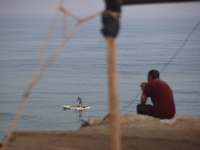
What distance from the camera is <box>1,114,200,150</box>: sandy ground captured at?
669 cm

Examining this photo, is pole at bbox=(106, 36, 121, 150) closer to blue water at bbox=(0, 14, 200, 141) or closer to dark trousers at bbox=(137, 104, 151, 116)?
dark trousers at bbox=(137, 104, 151, 116)

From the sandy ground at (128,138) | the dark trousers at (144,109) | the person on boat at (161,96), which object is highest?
the person on boat at (161,96)

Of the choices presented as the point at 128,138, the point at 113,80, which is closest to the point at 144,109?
the point at 128,138

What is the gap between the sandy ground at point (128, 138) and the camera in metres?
6.69

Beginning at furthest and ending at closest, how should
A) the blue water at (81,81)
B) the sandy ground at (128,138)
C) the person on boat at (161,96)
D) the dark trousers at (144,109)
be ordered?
the blue water at (81,81), the dark trousers at (144,109), the person on boat at (161,96), the sandy ground at (128,138)

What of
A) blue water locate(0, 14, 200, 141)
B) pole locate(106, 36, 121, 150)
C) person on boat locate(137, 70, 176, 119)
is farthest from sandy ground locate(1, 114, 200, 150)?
blue water locate(0, 14, 200, 141)

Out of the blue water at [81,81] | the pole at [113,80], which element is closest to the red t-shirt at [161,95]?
the pole at [113,80]

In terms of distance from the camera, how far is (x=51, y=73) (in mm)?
72062

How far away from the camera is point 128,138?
710 cm

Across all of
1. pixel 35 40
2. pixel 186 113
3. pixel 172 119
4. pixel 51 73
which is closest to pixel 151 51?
pixel 51 73

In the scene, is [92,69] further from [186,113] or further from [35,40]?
[35,40]

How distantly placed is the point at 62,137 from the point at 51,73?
65.3 m

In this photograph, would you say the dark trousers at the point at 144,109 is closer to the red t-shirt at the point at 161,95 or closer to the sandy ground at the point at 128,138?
the sandy ground at the point at 128,138

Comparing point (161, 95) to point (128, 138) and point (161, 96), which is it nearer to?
point (161, 96)
